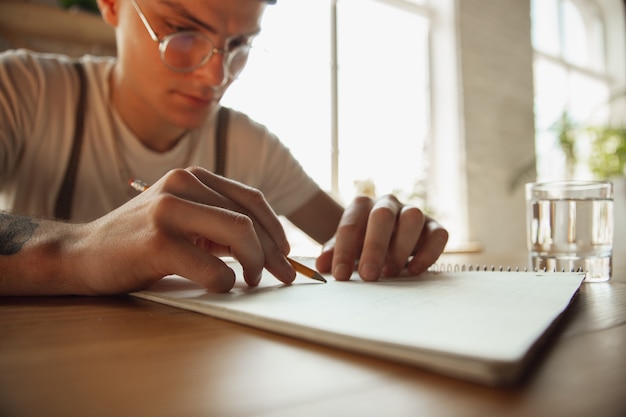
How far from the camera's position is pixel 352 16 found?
10.4ft

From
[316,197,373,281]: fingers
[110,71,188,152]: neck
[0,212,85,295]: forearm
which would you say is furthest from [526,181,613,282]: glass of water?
[110,71,188,152]: neck

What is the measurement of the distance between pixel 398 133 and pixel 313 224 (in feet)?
7.32

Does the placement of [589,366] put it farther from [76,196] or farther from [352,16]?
[352,16]

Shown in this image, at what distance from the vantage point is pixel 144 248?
1.31ft

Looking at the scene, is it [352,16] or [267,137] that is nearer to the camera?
[267,137]

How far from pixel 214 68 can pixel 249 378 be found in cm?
80

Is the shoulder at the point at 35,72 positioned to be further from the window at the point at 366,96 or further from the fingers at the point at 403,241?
the window at the point at 366,96

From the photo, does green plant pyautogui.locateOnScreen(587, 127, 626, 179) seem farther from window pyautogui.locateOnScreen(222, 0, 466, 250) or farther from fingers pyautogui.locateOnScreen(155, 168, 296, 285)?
fingers pyautogui.locateOnScreen(155, 168, 296, 285)

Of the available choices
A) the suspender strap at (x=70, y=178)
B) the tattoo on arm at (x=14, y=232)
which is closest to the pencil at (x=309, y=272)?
the tattoo on arm at (x=14, y=232)

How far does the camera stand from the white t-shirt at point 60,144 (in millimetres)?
895

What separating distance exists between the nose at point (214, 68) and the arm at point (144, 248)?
0.49 metres

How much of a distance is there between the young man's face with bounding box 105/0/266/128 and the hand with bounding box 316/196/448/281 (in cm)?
44

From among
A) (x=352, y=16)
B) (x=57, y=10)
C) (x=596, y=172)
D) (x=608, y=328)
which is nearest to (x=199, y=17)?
(x=608, y=328)

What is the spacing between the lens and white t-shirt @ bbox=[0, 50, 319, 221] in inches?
35.2
